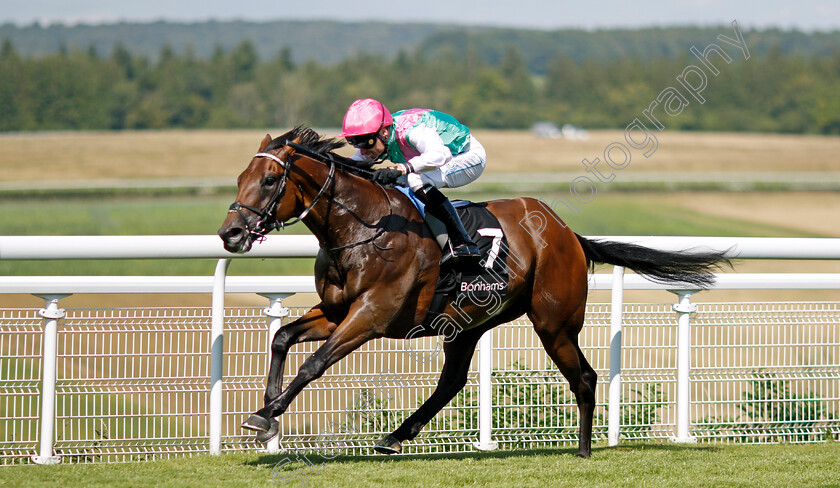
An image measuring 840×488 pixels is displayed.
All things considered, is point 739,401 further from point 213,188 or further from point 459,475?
point 213,188

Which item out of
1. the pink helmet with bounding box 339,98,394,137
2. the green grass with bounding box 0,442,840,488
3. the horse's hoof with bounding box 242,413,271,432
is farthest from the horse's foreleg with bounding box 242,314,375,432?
the pink helmet with bounding box 339,98,394,137

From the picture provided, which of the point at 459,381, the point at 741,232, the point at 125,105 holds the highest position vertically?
the point at 125,105

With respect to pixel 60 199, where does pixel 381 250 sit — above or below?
below

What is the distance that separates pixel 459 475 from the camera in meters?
3.74

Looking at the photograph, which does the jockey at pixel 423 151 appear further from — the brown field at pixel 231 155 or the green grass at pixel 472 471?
the brown field at pixel 231 155

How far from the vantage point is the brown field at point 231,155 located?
43156 millimetres

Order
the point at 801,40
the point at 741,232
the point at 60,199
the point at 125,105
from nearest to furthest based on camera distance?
the point at 741,232, the point at 60,199, the point at 125,105, the point at 801,40

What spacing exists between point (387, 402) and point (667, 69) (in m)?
90.3

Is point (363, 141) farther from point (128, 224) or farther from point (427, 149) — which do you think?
point (128, 224)

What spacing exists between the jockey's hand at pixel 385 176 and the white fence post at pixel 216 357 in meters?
0.94

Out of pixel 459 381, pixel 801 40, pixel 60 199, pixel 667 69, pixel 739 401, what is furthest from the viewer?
pixel 801 40

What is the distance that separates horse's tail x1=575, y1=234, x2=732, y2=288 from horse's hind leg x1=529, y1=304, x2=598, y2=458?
386 millimetres

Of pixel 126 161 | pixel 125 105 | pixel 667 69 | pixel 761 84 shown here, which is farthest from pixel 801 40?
pixel 126 161

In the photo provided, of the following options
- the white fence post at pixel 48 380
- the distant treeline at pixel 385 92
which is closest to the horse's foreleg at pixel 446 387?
the white fence post at pixel 48 380
